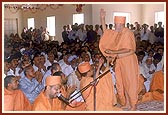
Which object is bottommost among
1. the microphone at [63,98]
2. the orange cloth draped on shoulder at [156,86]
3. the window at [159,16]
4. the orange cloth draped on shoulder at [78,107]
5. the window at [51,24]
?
the orange cloth draped on shoulder at [78,107]

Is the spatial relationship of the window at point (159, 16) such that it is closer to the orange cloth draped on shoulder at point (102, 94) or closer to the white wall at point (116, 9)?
the white wall at point (116, 9)

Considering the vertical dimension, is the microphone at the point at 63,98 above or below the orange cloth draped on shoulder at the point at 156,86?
below

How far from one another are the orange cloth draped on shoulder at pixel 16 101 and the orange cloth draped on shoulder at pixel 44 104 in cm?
5

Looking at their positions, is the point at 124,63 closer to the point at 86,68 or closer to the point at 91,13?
the point at 86,68

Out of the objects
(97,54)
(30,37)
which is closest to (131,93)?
(97,54)

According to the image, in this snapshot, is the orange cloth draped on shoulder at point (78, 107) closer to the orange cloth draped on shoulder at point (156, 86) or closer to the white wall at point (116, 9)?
the orange cloth draped on shoulder at point (156, 86)

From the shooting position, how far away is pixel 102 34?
8.48 ft

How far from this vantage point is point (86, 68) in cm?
261

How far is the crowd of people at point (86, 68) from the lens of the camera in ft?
8.47

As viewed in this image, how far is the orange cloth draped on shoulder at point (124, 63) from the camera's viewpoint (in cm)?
259

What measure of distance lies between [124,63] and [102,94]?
0.80 ft

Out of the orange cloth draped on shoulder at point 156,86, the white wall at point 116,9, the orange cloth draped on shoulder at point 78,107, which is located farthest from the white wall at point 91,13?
the orange cloth draped on shoulder at point 78,107

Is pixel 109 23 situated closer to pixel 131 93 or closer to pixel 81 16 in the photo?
pixel 81 16

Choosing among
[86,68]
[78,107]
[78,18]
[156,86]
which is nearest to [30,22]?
[78,18]
